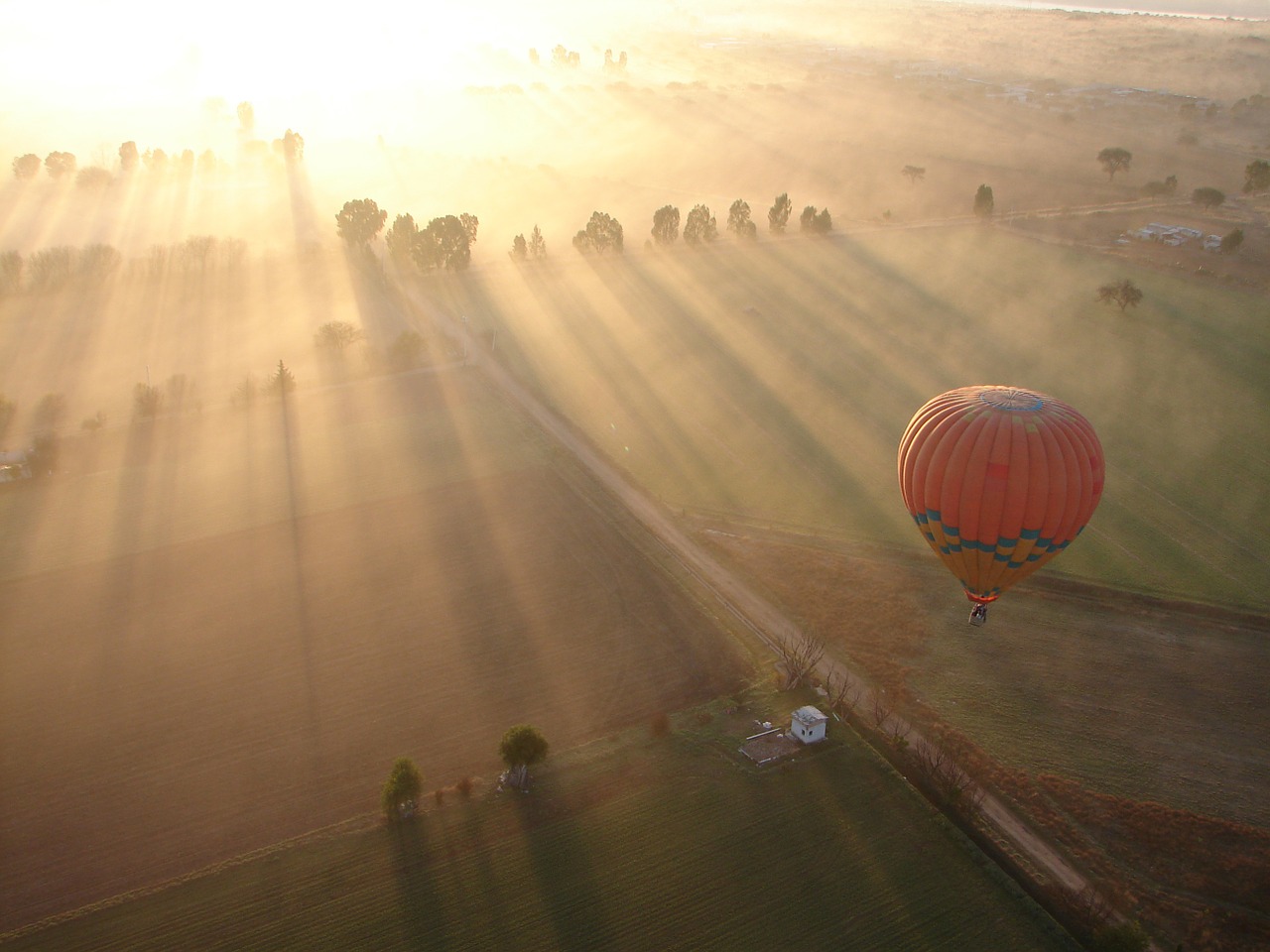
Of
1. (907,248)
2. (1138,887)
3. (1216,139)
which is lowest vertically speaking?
(1138,887)

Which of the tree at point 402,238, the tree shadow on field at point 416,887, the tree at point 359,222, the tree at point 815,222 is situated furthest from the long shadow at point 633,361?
the tree shadow on field at point 416,887

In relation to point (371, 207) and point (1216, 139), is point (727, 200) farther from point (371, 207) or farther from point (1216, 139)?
point (1216, 139)

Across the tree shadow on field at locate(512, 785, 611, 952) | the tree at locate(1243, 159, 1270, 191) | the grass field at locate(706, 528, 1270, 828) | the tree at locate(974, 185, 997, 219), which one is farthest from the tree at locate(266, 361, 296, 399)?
the tree at locate(1243, 159, 1270, 191)

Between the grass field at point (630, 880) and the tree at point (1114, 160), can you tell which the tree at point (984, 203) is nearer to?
the tree at point (1114, 160)

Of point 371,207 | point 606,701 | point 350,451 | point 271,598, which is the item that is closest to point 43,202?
point 371,207

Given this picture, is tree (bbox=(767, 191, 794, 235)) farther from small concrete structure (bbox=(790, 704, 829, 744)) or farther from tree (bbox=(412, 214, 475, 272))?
small concrete structure (bbox=(790, 704, 829, 744))

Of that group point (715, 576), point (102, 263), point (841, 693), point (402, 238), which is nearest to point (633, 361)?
point (715, 576)
